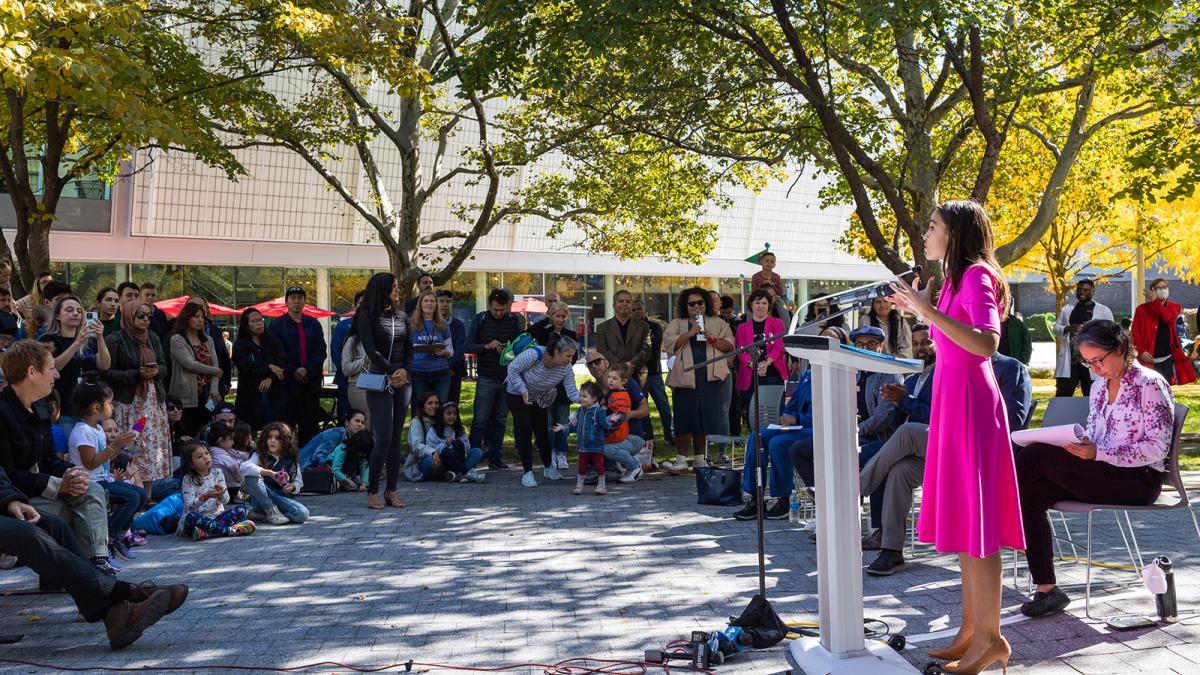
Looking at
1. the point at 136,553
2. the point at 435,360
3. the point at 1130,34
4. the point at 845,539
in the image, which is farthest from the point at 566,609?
the point at 1130,34

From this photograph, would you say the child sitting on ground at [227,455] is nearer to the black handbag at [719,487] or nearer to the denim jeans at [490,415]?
the denim jeans at [490,415]

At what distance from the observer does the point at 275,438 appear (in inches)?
393

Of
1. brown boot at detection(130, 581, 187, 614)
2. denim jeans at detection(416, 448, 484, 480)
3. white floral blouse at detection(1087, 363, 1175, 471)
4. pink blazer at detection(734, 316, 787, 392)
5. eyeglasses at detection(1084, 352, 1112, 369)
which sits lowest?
brown boot at detection(130, 581, 187, 614)

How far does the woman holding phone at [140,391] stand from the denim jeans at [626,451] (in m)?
4.09

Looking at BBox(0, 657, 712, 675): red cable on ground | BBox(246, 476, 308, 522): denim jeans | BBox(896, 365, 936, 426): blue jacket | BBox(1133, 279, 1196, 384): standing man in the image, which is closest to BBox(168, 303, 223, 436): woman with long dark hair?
BBox(246, 476, 308, 522): denim jeans

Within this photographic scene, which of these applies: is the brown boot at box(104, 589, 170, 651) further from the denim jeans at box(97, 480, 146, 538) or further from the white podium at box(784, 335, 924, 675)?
the white podium at box(784, 335, 924, 675)

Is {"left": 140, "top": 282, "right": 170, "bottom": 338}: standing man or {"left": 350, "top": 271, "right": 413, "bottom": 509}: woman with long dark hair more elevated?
{"left": 140, "top": 282, "right": 170, "bottom": 338}: standing man

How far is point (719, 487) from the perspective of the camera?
9.74 metres

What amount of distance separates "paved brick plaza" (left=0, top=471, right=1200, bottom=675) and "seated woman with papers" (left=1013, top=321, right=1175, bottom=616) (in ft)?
1.20

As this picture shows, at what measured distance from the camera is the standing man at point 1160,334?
15102mm

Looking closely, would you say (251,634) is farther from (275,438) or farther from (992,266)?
(275,438)

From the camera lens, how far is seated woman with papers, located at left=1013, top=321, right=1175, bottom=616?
217 inches

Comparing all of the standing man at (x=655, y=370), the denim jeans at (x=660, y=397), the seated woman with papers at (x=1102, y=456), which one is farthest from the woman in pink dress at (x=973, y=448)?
the denim jeans at (x=660, y=397)

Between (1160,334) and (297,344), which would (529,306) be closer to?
(1160,334)
